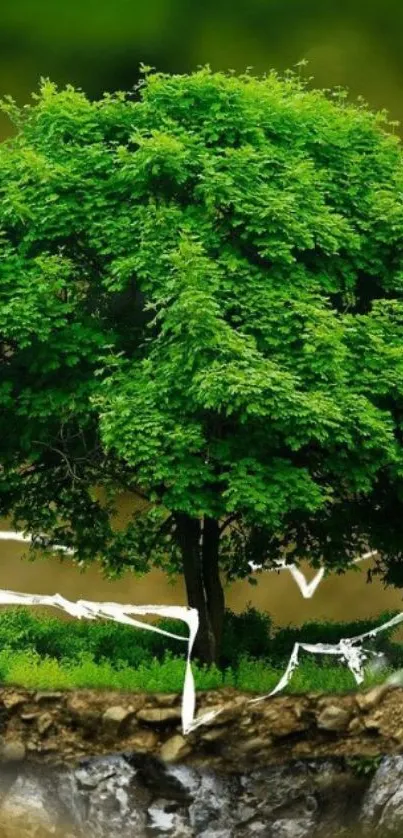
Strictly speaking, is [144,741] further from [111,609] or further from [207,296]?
[207,296]

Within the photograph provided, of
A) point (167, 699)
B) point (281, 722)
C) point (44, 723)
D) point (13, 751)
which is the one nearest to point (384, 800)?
point (281, 722)

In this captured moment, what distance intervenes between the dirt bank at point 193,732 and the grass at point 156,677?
171 millimetres

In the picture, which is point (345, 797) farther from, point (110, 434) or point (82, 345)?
point (82, 345)

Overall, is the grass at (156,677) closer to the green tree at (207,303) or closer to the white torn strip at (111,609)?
the white torn strip at (111,609)

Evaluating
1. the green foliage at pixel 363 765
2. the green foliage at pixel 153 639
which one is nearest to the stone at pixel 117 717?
the green foliage at pixel 153 639

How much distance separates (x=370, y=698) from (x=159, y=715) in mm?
3465

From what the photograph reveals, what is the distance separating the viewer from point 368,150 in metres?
20.3

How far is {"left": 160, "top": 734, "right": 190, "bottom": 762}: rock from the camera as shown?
672 inches

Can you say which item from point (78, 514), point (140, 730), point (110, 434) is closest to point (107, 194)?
point (110, 434)

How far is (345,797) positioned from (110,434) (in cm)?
647

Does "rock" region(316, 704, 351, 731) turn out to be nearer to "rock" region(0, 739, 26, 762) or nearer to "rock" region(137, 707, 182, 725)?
"rock" region(137, 707, 182, 725)

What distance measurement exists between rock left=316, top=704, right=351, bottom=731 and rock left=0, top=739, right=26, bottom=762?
4.44m

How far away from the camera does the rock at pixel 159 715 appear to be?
1733cm

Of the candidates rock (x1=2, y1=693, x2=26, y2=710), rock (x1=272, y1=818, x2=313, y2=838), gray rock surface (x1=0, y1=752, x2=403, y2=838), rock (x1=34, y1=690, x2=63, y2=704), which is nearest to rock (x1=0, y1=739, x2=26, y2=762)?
gray rock surface (x1=0, y1=752, x2=403, y2=838)
